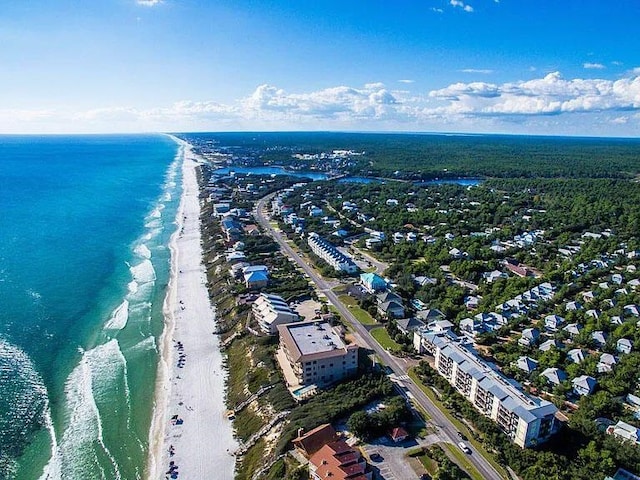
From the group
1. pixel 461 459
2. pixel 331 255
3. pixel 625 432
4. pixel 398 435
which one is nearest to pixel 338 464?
pixel 398 435

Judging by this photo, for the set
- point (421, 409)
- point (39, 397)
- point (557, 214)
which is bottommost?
point (39, 397)

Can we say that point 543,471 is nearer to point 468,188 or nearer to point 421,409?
point 421,409

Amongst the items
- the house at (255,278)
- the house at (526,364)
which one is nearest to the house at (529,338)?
the house at (526,364)

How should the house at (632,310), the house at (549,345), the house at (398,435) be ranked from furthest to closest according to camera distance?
1. the house at (632,310)
2. the house at (549,345)
3. the house at (398,435)

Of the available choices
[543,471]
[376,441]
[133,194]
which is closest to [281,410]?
[376,441]

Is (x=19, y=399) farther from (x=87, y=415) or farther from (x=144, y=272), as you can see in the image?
(x=144, y=272)

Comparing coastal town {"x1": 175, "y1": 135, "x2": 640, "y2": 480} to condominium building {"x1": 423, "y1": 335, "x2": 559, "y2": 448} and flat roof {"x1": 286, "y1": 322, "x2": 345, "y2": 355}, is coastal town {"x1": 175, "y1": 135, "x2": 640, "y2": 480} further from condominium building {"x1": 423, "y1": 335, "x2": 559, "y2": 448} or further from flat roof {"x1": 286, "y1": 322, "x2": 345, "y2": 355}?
flat roof {"x1": 286, "y1": 322, "x2": 345, "y2": 355}

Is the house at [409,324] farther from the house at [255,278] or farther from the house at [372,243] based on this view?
the house at [372,243]
